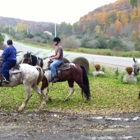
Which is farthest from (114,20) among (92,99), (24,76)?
(24,76)

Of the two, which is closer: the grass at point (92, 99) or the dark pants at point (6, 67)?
→ the dark pants at point (6, 67)

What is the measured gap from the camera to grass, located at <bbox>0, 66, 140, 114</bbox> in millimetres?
8750

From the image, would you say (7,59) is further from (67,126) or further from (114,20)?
(114,20)

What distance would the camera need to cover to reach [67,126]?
21.5ft

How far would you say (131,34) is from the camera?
6500 centimetres

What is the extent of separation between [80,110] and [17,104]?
221 cm

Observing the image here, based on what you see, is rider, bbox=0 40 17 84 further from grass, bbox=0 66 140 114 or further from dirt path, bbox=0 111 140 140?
dirt path, bbox=0 111 140 140

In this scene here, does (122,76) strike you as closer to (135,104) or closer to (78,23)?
(135,104)

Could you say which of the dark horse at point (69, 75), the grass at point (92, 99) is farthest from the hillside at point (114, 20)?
the dark horse at point (69, 75)

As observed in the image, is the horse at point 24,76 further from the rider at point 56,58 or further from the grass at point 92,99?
the rider at point 56,58

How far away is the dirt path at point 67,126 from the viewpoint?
571cm

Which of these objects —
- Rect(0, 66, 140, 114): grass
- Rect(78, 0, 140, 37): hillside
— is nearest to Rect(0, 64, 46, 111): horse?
Rect(0, 66, 140, 114): grass

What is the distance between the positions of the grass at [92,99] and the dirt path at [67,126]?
81 cm

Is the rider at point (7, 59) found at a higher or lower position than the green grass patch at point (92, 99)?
higher
